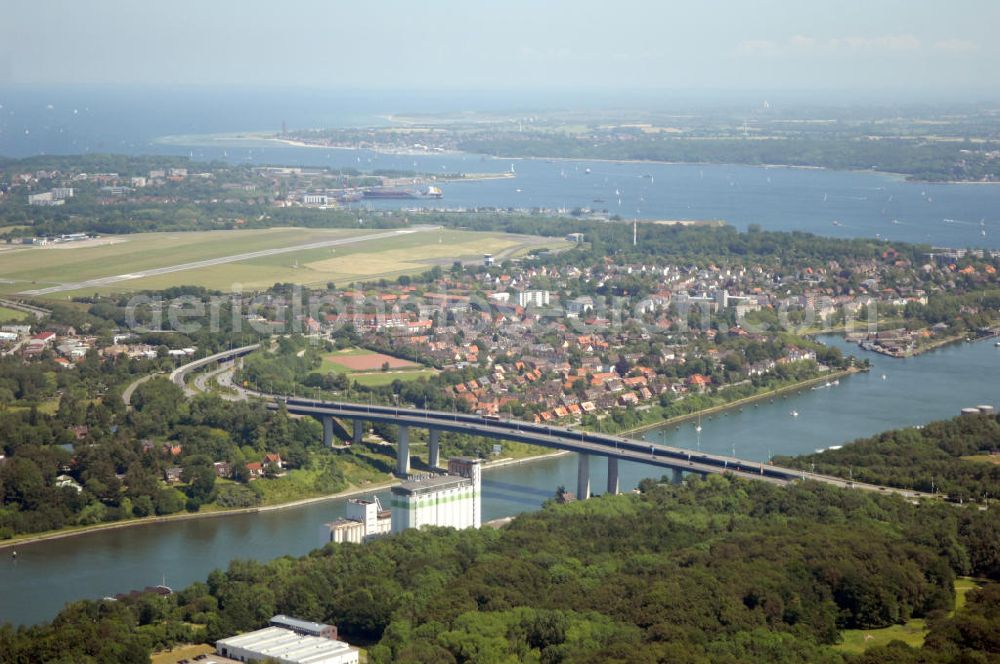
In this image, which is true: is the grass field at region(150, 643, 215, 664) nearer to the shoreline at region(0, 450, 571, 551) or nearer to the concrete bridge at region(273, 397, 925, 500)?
the shoreline at region(0, 450, 571, 551)

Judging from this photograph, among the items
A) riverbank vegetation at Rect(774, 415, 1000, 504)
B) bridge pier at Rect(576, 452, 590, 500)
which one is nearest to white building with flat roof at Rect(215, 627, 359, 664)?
bridge pier at Rect(576, 452, 590, 500)

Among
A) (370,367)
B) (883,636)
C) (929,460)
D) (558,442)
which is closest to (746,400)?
(370,367)

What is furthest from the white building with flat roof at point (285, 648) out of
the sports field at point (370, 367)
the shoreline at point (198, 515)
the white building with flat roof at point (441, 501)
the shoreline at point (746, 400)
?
the sports field at point (370, 367)

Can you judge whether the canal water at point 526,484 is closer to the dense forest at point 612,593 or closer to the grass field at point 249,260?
the dense forest at point 612,593

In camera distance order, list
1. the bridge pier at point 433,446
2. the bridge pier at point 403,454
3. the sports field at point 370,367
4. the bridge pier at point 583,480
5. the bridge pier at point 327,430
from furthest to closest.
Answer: the sports field at point 370,367, the bridge pier at point 327,430, the bridge pier at point 433,446, the bridge pier at point 403,454, the bridge pier at point 583,480

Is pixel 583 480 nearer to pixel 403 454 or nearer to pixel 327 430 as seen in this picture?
pixel 403 454
